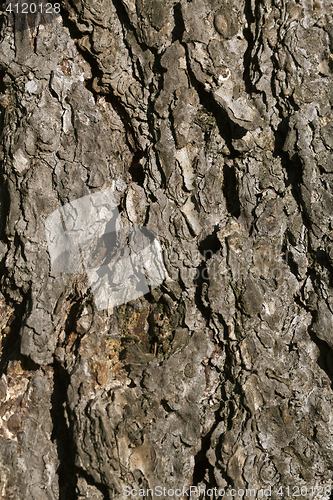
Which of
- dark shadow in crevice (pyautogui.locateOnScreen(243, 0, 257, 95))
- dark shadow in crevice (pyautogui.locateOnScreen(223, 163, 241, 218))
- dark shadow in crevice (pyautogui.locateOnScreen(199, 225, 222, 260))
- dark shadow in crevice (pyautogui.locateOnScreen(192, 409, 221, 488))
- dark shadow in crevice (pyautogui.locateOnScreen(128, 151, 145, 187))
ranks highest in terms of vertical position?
dark shadow in crevice (pyautogui.locateOnScreen(243, 0, 257, 95))

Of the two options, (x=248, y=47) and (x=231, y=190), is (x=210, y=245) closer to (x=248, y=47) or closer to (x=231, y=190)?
(x=231, y=190)

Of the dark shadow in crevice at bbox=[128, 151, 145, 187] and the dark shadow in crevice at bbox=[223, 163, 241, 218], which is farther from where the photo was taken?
the dark shadow in crevice at bbox=[128, 151, 145, 187]

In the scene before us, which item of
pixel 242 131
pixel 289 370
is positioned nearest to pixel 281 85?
pixel 242 131

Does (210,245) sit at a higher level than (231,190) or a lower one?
lower

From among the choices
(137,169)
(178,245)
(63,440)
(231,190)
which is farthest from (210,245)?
(63,440)

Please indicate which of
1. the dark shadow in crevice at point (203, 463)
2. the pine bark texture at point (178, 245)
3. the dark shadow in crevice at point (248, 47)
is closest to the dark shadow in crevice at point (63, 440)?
the pine bark texture at point (178, 245)

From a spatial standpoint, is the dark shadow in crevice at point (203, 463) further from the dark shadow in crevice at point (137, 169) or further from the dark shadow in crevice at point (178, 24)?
the dark shadow in crevice at point (178, 24)

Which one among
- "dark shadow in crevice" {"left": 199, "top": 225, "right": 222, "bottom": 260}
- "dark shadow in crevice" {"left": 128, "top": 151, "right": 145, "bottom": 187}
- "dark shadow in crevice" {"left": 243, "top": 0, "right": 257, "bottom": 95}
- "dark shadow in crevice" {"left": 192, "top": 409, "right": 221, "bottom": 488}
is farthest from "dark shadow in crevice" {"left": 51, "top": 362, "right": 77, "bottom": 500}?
"dark shadow in crevice" {"left": 243, "top": 0, "right": 257, "bottom": 95}

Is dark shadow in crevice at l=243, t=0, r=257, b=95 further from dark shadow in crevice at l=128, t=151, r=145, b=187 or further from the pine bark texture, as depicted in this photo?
dark shadow in crevice at l=128, t=151, r=145, b=187

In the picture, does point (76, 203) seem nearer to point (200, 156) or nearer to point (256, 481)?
point (200, 156)
